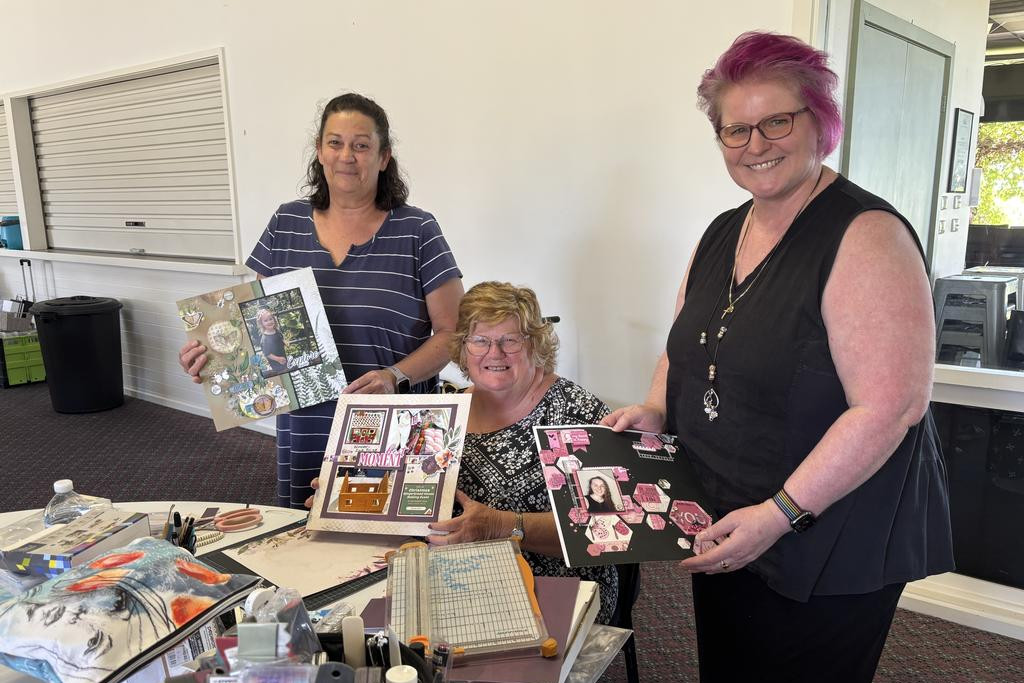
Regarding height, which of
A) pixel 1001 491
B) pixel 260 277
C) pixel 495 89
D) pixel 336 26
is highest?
pixel 336 26

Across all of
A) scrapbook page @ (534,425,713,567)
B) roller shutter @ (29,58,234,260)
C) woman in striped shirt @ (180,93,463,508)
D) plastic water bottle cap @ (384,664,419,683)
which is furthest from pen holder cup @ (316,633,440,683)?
roller shutter @ (29,58,234,260)

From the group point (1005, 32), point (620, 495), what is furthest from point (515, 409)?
point (1005, 32)

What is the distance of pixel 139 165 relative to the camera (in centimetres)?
538

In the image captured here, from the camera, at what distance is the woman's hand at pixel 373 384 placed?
1.86 metres

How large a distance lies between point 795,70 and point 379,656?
3.58 feet

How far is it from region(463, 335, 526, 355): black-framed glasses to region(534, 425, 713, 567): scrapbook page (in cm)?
30

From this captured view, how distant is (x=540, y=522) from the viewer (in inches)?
63.2

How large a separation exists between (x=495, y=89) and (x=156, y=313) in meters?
3.48

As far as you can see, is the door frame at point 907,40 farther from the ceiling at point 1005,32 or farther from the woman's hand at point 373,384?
the woman's hand at point 373,384

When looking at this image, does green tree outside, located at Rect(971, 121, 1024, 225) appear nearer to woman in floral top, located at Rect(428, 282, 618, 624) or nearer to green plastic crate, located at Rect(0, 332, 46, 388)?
woman in floral top, located at Rect(428, 282, 618, 624)

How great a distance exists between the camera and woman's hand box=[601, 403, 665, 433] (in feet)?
4.98

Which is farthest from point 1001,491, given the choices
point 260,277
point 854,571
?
point 260,277

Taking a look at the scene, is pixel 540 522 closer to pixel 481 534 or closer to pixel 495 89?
pixel 481 534

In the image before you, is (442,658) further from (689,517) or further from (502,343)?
(502,343)
